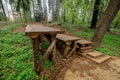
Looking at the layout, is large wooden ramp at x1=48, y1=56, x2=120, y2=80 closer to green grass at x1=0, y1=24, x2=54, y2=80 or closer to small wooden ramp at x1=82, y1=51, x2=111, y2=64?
small wooden ramp at x1=82, y1=51, x2=111, y2=64

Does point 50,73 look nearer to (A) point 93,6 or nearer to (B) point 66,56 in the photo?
(B) point 66,56

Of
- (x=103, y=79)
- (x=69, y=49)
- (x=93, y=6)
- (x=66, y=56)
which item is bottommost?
(x=103, y=79)

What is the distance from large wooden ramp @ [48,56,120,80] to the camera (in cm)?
266

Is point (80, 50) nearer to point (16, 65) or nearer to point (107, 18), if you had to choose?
point (107, 18)

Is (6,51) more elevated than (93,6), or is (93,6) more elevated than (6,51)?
(93,6)

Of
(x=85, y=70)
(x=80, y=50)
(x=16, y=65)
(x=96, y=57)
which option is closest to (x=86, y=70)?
(x=85, y=70)

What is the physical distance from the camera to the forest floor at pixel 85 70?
8.73 ft

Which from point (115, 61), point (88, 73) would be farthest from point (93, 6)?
point (88, 73)

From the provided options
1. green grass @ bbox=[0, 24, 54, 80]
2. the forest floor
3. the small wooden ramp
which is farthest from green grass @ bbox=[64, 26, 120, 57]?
green grass @ bbox=[0, 24, 54, 80]

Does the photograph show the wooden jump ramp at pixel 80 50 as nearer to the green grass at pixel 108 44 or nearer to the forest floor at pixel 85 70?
the forest floor at pixel 85 70

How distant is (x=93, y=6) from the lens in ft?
26.9

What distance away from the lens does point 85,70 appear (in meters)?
2.97

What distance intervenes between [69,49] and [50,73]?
4.37 feet

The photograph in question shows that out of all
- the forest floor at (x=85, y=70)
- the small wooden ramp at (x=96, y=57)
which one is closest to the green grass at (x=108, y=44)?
the small wooden ramp at (x=96, y=57)
